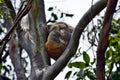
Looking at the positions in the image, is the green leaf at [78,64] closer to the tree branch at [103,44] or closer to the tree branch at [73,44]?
the tree branch at [73,44]

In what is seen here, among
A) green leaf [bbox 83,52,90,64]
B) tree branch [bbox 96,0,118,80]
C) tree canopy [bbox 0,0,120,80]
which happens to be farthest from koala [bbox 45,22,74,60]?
tree branch [bbox 96,0,118,80]

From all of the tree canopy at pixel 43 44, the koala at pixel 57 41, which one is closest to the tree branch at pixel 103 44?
the tree canopy at pixel 43 44

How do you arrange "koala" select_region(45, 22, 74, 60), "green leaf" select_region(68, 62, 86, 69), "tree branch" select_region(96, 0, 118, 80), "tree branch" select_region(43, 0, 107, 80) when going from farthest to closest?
1. "koala" select_region(45, 22, 74, 60)
2. "green leaf" select_region(68, 62, 86, 69)
3. "tree branch" select_region(43, 0, 107, 80)
4. "tree branch" select_region(96, 0, 118, 80)

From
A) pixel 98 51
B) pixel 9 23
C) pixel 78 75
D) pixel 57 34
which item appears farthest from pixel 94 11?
pixel 9 23

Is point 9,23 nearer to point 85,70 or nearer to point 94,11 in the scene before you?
point 85,70

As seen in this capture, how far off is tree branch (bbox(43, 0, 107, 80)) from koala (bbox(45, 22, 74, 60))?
0.57 feet

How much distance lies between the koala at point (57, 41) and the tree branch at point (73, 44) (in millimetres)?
173

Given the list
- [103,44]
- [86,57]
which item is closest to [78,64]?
[86,57]

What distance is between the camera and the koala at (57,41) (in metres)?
2.34

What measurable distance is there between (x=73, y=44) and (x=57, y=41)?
516 millimetres

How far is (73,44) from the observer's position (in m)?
1.87

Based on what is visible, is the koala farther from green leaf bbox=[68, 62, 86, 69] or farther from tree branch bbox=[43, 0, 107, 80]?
green leaf bbox=[68, 62, 86, 69]

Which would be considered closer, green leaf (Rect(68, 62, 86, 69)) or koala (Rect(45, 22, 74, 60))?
green leaf (Rect(68, 62, 86, 69))

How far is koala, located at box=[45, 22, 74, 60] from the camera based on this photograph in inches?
92.2
